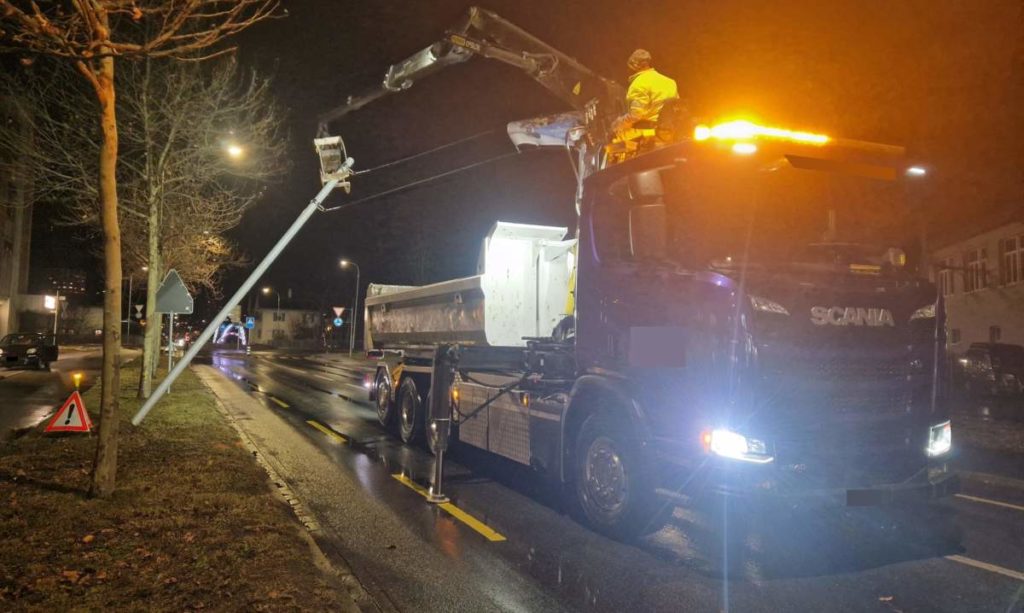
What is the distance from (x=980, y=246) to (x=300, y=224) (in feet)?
107

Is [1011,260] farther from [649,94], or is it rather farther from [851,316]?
[851,316]

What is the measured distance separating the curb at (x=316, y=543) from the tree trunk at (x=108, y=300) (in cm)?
160

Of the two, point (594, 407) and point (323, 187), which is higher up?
point (323, 187)

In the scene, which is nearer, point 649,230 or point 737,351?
point 737,351

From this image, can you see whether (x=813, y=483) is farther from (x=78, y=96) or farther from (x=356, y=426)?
(x=78, y=96)

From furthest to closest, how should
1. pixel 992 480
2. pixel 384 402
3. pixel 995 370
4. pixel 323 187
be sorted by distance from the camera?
pixel 995 370 → pixel 384 402 → pixel 323 187 → pixel 992 480

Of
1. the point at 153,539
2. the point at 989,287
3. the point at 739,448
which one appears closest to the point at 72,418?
the point at 153,539

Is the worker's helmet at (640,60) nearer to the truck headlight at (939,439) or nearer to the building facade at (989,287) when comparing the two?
the truck headlight at (939,439)

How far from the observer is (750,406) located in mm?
4379

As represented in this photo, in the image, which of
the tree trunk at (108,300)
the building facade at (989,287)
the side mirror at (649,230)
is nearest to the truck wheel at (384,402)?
the tree trunk at (108,300)

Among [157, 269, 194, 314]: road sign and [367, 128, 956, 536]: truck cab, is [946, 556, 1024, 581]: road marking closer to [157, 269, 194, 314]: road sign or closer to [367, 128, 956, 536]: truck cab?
[367, 128, 956, 536]: truck cab

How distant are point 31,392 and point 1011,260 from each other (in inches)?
1448

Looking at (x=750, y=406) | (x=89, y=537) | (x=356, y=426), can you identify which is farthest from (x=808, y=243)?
(x=356, y=426)

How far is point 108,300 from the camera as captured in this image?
5.91m
